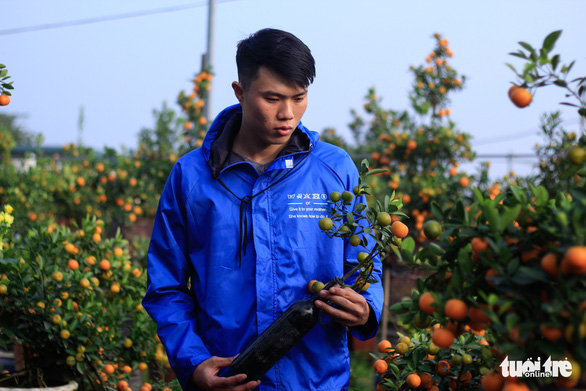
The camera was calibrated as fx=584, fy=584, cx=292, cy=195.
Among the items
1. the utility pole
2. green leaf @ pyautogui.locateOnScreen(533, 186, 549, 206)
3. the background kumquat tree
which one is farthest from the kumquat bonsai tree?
the utility pole

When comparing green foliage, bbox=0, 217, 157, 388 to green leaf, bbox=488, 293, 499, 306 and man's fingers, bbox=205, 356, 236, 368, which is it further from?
green leaf, bbox=488, 293, 499, 306

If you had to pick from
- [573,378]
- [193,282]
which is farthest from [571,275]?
[193,282]

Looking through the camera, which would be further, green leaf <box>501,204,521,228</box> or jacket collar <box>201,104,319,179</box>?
jacket collar <box>201,104,319,179</box>

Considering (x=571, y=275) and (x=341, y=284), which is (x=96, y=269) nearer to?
(x=341, y=284)

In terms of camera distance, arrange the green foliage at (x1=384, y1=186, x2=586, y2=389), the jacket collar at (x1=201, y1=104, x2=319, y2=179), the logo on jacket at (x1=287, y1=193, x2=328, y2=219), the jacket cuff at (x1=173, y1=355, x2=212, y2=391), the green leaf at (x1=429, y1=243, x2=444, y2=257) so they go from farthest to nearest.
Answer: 1. the jacket collar at (x1=201, y1=104, x2=319, y2=179)
2. the logo on jacket at (x1=287, y1=193, x2=328, y2=219)
3. the jacket cuff at (x1=173, y1=355, x2=212, y2=391)
4. the green leaf at (x1=429, y1=243, x2=444, y2=257)
5. the green foliage at (x1=384, y1=186, x2=586, y2=389)

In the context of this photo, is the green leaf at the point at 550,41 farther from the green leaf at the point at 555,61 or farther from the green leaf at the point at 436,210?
the green leaf at the point at 436,210

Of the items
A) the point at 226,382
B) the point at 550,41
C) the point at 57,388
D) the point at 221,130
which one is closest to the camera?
the point at 550,41

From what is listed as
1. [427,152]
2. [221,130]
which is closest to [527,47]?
[221,130]

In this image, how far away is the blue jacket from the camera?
6.16 feet

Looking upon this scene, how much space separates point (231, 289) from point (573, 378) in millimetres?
1144

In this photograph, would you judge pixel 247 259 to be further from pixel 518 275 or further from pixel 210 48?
pixel 210 48

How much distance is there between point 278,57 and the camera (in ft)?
6.27

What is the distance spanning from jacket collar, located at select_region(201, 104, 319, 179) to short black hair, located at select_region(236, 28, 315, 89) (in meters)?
0.20

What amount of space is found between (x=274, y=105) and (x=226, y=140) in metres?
0.31
